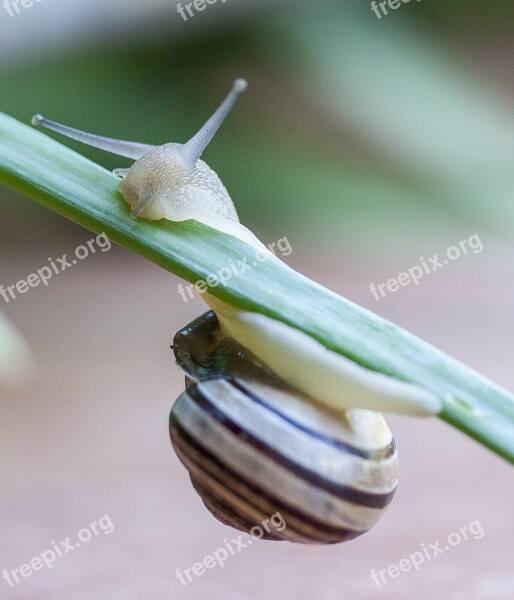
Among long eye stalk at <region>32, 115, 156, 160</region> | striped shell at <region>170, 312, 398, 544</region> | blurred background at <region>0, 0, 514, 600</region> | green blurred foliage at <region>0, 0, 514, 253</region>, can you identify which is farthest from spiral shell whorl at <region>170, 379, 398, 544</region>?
green blurred foliage at <region>0, 0, 514, 253</region>

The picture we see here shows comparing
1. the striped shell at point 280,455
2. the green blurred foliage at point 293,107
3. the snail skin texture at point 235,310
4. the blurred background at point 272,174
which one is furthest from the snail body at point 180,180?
the green blurred foliage at point 293,107

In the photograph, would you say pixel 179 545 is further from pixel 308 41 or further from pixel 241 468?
pixel 308 41

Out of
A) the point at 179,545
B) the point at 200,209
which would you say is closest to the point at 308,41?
the point at 179,545

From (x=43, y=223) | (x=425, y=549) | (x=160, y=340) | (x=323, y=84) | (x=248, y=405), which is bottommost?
(x=425, y=549)

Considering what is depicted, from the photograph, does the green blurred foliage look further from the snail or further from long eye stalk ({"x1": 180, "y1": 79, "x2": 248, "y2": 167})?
the snail

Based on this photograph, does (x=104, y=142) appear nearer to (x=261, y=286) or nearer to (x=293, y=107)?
(x=261, y=286)

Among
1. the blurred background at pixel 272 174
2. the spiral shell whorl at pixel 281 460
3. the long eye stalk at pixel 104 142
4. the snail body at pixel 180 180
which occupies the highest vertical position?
the blurred background at pixel 272 174

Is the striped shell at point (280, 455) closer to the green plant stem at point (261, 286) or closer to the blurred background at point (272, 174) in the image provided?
the green plant stem at point (261, 286)
